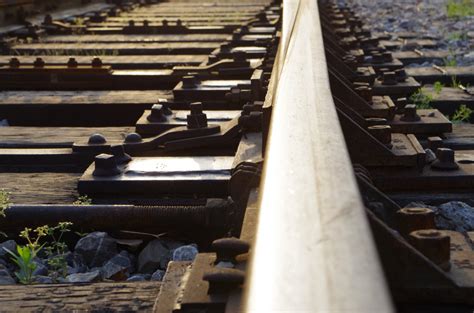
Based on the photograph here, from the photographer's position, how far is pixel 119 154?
2809mm

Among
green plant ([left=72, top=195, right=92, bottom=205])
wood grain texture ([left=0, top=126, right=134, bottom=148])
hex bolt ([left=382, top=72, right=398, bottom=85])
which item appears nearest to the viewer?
green plant ([left=72, top=195, right=92, bottom=205])

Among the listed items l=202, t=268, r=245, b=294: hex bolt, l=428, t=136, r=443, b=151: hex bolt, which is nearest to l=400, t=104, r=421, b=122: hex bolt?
l=428, t=136, r=443, b=151: hex bolt

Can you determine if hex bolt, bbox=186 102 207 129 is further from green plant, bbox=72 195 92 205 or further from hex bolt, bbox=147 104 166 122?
green plant, bbox=72 195 92 205

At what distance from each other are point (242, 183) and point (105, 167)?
717mm

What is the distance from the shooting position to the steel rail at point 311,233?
903 mm

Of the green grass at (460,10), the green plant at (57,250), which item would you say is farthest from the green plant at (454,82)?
the green grass at (460,10)

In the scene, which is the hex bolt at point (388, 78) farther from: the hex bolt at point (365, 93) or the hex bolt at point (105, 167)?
the hex bolt at point (105, 167)

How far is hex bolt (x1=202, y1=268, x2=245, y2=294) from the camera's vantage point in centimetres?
145

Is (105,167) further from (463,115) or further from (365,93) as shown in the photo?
(463,115)

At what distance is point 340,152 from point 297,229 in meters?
0.34

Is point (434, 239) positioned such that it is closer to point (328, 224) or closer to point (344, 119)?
point (328, 224)

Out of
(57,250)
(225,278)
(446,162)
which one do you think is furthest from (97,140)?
(225,278)

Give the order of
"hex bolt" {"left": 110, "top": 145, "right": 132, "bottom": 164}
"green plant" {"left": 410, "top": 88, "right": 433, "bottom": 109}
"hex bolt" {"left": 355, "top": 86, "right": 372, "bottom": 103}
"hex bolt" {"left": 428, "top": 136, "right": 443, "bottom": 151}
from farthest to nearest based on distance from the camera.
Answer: "green plant" {"left": 410, "top": 88, "right": 433, "bottom": 109} → "hex bolt" {"left": 355, "top": 86, "right": 372, "bottom": 103} → "hex bolt" {"left": 428, "top": 136, "right": 443, "bottom": 151} → "hex bolt" {"left": 110, "top": 145, "right": 132, "bottom": 164}

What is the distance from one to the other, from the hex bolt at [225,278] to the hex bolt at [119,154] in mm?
1327
